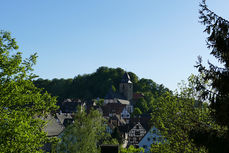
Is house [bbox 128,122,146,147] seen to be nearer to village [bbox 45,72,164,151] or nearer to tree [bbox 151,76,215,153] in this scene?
village [bbox 45,72,164,151]

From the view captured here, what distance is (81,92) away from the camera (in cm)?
15125

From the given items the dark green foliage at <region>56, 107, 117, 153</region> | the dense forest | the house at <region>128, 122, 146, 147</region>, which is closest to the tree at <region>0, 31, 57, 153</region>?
the dark green foliage at <region>56, 107, 117, 153</region>

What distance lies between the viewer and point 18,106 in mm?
14367

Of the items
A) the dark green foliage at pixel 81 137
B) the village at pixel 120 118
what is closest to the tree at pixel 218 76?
the village at pixel 120 118

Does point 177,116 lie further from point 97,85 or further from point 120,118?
point 97,85

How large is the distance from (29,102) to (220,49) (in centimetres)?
1086

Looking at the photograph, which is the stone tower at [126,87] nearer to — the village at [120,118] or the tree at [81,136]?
the village at [120,118]

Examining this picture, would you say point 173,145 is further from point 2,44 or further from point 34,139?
point 2,44

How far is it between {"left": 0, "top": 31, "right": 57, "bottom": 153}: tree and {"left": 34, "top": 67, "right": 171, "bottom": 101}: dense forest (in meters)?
128

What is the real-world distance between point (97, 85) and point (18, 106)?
448 ft

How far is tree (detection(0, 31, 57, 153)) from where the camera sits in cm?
1266

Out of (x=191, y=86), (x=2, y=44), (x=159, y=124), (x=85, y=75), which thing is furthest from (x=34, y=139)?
(x=85, y=75)

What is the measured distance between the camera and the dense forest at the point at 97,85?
148 m

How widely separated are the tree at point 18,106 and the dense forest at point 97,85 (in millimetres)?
128251
